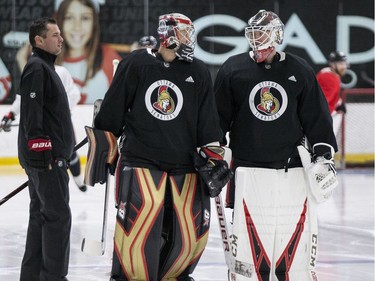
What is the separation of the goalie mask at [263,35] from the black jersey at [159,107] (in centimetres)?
31

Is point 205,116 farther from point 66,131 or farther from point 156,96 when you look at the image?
point 66,131

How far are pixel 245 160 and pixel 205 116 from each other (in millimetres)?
355

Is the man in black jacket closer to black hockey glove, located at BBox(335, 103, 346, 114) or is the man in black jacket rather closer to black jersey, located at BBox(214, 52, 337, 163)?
black jersey, located at BBox(214, 52, 337, 163)

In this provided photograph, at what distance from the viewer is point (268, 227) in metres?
4.33

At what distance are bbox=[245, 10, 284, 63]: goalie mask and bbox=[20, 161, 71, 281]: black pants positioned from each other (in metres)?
1.06

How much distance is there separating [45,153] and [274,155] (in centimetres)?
102

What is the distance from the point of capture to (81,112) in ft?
35.3

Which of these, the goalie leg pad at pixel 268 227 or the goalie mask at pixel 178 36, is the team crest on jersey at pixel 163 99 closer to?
the goalie mask at pixel 178 36

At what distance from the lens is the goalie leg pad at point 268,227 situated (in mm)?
4332

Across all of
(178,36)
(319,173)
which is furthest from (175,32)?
(319,173)

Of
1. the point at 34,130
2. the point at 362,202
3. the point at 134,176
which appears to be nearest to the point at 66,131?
the point at 34,130

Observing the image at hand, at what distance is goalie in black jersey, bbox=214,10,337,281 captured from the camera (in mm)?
4336

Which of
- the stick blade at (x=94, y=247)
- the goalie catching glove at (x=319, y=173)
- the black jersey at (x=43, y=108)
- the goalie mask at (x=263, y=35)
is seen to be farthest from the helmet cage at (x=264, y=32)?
the stick blade at (x=94, y=247)

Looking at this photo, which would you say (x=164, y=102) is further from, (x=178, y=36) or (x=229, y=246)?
(x=229, y=246)
